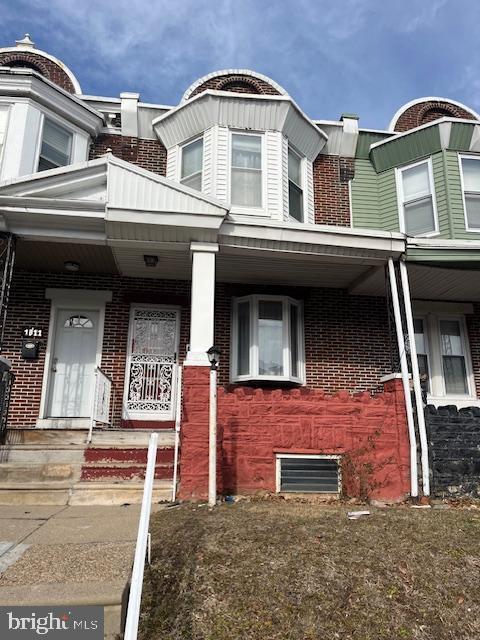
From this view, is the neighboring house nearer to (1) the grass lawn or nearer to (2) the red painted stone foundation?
(2) the red painted stone foundation

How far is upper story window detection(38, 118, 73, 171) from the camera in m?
9.01

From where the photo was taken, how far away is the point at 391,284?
7.58 m

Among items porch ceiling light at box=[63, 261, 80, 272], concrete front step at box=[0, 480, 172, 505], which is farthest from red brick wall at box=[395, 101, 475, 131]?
concrete front step at box=[0, 480, 172, 505]

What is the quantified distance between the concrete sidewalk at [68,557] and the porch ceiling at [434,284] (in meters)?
5.79

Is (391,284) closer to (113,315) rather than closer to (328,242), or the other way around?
(328,242)

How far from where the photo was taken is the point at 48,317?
8.50 metres

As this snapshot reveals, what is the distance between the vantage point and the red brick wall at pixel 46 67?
34.1 ft

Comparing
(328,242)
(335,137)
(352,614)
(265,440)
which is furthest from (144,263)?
(352,614)

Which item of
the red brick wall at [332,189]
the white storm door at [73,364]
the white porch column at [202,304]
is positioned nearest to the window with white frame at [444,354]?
the red brick wall at [332,189]

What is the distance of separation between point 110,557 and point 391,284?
231 inches

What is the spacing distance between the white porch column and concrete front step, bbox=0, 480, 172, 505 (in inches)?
64.5

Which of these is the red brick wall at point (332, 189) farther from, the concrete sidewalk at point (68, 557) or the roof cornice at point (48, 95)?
Result: the concrete sidewalk at point (68, 557)

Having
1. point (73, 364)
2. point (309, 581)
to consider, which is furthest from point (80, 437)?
point (309, 581)

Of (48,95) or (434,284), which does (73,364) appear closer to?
(48,95)
